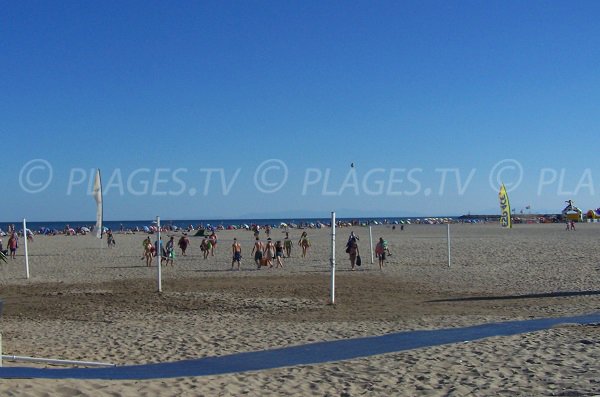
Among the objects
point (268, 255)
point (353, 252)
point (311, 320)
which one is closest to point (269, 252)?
point (268, 255)

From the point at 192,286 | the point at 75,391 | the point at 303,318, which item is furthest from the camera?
the point at 192,286

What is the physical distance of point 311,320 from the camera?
11570mm

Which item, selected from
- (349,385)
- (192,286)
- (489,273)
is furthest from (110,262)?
(349,385)

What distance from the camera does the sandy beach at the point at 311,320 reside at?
6594mm

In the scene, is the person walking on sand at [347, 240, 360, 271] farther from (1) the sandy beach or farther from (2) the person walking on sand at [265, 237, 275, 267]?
(2) the person walking on sand at [265, 237, 275, 267]

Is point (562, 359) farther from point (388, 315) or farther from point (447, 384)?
point (388, 315)

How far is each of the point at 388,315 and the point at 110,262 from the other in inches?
710

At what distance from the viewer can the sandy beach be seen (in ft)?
21.6

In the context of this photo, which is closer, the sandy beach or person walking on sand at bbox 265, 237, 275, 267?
the sandy beach

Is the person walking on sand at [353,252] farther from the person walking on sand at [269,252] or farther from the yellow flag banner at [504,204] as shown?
the yellow flag banner at [504,204]

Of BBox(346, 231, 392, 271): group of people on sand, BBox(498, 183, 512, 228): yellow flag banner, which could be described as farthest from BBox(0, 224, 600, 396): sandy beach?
BBox(498, 183, 512, 228): yellow flag banner

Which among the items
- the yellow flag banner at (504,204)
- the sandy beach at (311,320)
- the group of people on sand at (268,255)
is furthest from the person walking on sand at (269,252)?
the yellow flag banner at (504,204)

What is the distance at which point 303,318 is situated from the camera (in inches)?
466

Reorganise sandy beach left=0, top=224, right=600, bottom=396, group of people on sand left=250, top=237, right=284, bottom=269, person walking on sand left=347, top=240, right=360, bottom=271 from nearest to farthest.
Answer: sandy beach left=0, top=224, right=600, bottom=396 < person walking on sand left=347, top=240, right=360, bottom=271 < group of people on sand left=250, top=237, right=284, bottom=269
